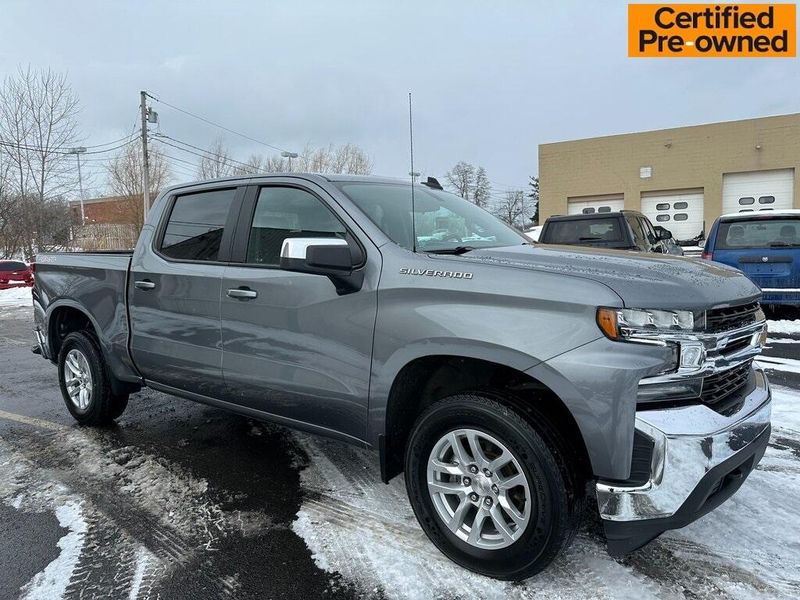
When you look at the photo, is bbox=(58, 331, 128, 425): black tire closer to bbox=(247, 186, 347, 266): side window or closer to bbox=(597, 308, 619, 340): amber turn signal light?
bbox=(247, 186, 347, 266): side window

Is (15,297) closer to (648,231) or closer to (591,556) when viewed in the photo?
(648,231)

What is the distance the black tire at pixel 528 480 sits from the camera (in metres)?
2.38

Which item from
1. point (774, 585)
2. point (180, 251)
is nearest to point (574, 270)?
point (774, 585)

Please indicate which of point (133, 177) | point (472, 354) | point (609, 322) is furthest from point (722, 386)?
point (133, 177)

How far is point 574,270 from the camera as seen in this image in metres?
2.53

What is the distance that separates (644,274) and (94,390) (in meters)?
4.26

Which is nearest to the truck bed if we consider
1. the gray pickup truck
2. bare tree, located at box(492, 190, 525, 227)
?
the gray pickup truck

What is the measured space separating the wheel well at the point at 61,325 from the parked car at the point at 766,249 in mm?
8651

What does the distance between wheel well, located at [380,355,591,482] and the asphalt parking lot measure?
1.65 feet

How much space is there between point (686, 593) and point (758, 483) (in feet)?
4.51

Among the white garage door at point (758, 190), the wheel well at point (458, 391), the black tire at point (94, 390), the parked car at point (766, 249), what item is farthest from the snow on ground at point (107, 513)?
the white garage door at point (758, 190)

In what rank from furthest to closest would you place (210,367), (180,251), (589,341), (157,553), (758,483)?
(180,251) → (210,367) → (758,483) → (157,553) → (589,341)

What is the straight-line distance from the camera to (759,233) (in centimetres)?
890

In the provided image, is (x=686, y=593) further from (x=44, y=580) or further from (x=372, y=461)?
(x=44, y=580)
